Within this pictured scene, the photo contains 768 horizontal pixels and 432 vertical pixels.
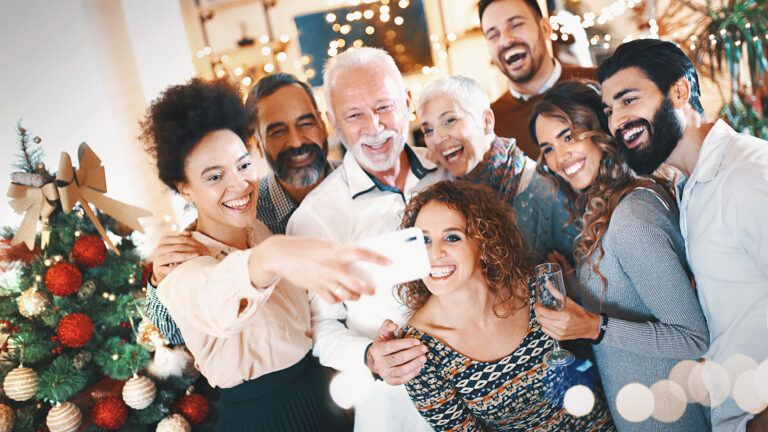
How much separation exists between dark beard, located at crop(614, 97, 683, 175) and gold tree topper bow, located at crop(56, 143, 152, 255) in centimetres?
202

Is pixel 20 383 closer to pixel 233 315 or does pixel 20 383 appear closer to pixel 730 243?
pixel 233 315

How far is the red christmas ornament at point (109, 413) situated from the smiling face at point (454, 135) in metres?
1.79

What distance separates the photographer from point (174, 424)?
8.13ft

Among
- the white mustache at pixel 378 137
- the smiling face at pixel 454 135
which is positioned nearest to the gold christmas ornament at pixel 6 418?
the white mustache at pixel 378 137

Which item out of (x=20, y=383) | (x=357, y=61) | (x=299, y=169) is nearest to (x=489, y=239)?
(x=357, y=61)

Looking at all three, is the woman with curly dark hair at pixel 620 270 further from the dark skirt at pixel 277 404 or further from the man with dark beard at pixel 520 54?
the man with dark beard at pixel 520 54

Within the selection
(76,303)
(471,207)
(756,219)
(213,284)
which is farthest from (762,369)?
(76,303)

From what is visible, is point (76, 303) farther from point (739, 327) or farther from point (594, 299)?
point (739, 327)

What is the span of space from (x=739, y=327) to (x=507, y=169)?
1.04 meters

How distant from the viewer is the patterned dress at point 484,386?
5.74ft

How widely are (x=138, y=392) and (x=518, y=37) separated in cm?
268

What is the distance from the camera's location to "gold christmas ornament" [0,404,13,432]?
2.17m

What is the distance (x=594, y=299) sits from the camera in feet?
6.05

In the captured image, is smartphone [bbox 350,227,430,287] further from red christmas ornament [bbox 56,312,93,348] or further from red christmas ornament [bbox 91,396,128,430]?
red christmas ornament [bbox 91,396,128,430]
